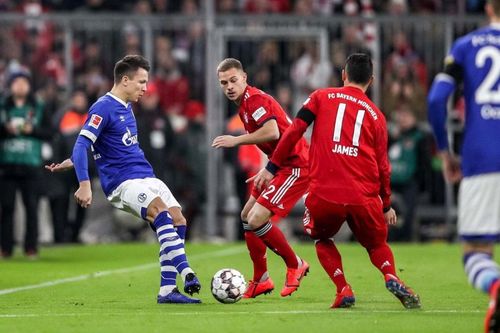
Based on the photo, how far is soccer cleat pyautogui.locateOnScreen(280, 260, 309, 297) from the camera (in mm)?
11633

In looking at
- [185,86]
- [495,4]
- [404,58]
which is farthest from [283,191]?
[404,58]

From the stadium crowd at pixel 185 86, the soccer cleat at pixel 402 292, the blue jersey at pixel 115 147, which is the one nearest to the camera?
the soccer cleat at pixel 402 292

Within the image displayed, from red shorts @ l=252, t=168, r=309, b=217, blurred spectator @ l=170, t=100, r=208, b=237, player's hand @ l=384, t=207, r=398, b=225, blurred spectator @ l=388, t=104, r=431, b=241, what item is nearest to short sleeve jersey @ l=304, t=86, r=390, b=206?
player's hand @ l=384, t=207, r=398, b=225

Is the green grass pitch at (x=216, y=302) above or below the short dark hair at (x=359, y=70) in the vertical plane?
below

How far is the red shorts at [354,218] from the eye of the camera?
33.2 ft

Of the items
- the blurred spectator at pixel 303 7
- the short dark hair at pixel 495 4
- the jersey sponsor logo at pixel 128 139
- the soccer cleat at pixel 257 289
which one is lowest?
the soccer cleat at pixel 257 289

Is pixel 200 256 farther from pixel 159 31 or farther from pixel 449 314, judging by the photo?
pixel 449 314

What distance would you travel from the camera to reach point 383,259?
33.4 feet

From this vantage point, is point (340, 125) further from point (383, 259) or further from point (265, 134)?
point (265, 134)

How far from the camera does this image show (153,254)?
19.1 m

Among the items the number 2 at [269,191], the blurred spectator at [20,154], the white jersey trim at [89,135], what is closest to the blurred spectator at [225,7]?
the blurred spectator at [20,154]

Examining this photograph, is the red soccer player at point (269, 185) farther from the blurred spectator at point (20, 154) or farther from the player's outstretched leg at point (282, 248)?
the blurred spectator at point (20, 154)

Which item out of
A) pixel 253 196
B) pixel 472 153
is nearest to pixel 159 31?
pixel 253 196

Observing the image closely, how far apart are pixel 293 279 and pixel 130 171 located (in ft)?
6.12
